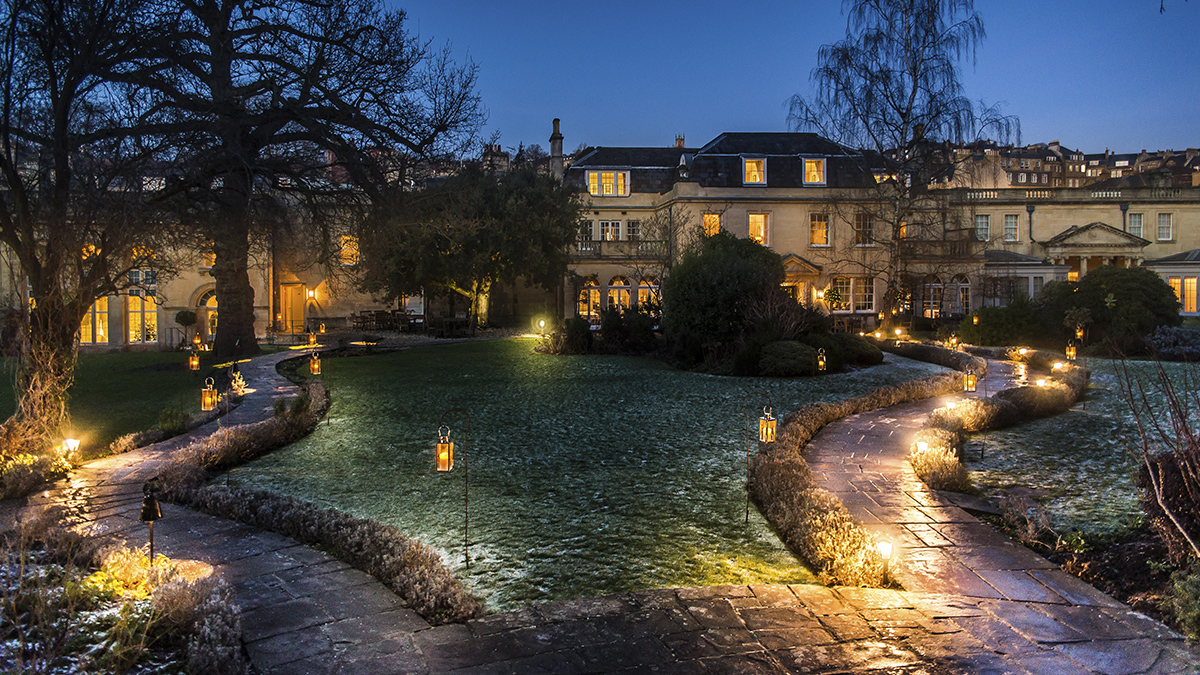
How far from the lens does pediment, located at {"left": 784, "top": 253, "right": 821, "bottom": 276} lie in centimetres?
3544

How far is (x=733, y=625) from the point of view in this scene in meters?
4.36

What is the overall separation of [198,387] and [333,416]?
4.90 metres

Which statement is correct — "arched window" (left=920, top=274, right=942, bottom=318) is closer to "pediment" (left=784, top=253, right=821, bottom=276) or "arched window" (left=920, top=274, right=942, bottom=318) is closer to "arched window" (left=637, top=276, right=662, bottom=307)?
"pediment" (left=784, top=253, right=821, bottom=276)

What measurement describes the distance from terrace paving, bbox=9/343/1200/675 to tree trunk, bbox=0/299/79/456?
109 inches

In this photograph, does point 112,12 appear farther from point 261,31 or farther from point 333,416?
point 333,416

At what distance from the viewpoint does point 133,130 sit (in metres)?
11.7

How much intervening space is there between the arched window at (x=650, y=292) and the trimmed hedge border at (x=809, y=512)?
13.8 m

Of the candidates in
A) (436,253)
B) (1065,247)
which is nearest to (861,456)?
(436,253)

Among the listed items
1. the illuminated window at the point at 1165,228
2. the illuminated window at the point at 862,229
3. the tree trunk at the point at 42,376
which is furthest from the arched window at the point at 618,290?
the tree trunk at the point at 42,376

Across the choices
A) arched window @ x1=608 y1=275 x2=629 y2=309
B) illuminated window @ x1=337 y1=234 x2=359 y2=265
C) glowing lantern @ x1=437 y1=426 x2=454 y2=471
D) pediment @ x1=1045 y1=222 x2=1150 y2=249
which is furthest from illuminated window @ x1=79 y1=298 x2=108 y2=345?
pediment @ x1=1045 y1=222 x2=1150 y2=249

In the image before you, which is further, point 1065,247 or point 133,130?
point 1065,247

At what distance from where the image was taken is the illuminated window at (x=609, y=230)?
127ft

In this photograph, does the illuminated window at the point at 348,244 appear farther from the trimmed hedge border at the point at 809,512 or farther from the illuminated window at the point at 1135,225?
the illuminated window at the point at 1135,225

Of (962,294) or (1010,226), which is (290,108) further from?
(1010,226)
